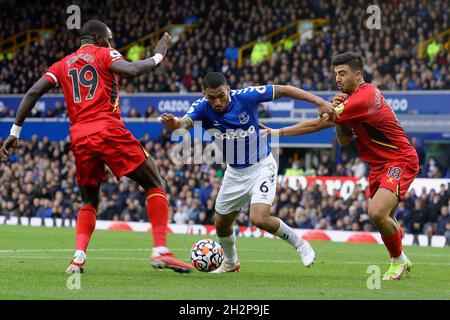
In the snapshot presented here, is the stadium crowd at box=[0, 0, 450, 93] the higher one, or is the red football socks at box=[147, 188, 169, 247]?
the stadium crowd at box=[0, 0, 450, 93]

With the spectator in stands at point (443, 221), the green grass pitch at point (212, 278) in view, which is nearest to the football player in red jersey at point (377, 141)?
the green grass pitch at point (212, 278)

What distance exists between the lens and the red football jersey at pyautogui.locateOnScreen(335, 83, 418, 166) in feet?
37.5

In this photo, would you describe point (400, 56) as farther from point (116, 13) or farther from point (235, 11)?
point (116, 13)

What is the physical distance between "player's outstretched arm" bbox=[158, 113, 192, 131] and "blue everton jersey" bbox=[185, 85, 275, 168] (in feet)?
0.54

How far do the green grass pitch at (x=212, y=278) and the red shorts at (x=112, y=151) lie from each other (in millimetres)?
1225

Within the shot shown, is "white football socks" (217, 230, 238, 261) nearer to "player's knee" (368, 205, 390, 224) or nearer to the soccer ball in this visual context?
the soccer ball

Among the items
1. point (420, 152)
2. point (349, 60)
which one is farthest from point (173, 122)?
point (420, 152)

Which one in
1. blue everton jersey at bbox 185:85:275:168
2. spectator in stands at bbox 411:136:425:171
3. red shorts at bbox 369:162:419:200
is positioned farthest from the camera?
spectator in stands at bbox 411:136:425:171

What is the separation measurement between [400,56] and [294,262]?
58.7 ft

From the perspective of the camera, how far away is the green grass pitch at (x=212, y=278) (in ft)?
29.8

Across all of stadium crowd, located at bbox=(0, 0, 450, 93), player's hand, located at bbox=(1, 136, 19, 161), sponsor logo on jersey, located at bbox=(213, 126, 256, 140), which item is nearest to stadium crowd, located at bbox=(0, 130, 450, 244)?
stadium crowd, located at bbox=(0, 0, 450, 93)

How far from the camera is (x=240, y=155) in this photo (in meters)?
12.3

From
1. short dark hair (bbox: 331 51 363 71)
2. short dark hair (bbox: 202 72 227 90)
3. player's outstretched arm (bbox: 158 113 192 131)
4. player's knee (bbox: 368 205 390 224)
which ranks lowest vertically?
player's knee (bbox: 368 205 390 224)

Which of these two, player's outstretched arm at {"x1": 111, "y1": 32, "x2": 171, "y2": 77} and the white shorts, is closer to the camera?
player's outstretched arm at {"x1": 111, "y1": 32, "x2": 171, "y2": 77}
